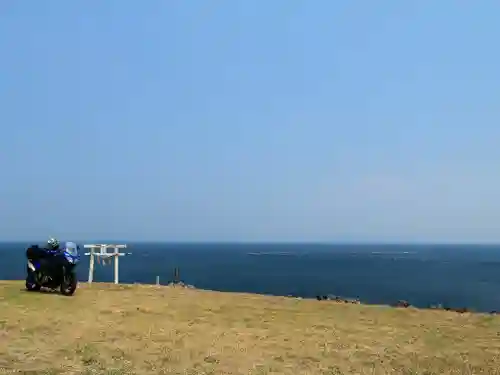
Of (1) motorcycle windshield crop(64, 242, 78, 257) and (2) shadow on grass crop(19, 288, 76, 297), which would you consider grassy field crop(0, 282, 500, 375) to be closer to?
(2) shadow on grass crop(19, 288, 76, 297)

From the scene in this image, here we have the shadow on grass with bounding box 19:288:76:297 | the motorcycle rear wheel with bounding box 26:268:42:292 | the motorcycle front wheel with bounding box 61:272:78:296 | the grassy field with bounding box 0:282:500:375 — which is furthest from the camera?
the motorcycle rear wheel with bounding box 26:268:42:292

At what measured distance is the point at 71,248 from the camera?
70.8 ft

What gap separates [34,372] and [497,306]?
6544 centimetres

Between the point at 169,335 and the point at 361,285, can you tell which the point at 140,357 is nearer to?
the point at 169,335

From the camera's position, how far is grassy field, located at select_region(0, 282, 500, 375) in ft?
37.7

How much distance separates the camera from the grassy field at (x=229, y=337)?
1148cm

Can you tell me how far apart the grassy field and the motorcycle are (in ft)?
2.03

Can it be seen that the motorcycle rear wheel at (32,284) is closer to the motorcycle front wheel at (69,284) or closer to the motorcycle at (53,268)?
the motorcycle at (53,268)

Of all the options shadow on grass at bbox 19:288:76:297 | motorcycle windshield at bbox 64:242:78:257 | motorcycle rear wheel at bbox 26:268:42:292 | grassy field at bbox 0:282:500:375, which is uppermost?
motorcycle windshield at bbox 64:242:78:257

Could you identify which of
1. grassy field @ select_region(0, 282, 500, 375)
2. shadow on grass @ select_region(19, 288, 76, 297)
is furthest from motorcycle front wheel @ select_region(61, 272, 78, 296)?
grassy field @ select_region(0, 282, 500, 375)

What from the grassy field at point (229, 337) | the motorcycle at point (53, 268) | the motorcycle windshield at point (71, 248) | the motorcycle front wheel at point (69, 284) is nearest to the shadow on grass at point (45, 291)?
the motorcycle at point (53, 268)

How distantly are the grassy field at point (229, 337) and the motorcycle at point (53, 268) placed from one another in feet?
2.03

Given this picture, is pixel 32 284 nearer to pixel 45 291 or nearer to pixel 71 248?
pixel 45 291

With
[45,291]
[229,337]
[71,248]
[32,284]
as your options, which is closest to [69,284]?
[45,291]
